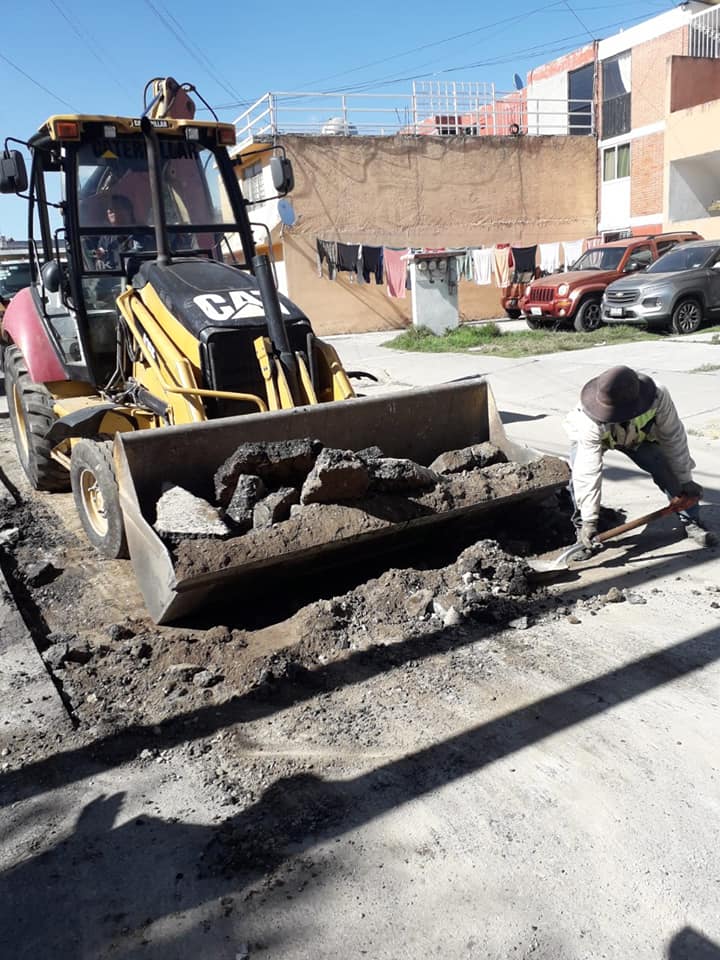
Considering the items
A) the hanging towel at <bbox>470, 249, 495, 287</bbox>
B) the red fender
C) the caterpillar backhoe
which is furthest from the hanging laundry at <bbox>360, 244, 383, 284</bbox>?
the red fender

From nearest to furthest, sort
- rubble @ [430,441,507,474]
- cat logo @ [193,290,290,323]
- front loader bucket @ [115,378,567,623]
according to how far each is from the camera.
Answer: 1. front loader bucket @ [115,378,567,623]
2. rubble @ [430,441,507,474]
3. cat logo @ [193,290,290,323]

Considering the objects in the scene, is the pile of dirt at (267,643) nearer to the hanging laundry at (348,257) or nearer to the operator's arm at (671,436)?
the operator's arm at (671,436)

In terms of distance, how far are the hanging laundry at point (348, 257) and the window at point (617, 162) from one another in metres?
9.02

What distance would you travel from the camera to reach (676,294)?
49.1 feet

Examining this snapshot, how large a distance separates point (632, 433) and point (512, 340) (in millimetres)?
11575

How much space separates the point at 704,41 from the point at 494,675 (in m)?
25.6

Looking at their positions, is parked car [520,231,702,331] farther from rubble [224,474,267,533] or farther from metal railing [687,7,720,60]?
rubble [224,474,267,533]

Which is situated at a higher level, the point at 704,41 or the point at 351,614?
the point at 704,41

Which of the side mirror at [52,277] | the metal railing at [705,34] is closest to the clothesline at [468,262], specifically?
the metal railing at [705,34]

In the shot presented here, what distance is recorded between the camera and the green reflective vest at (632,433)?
479 cm

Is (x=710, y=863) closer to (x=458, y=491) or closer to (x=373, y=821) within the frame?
(x=373, y=821)

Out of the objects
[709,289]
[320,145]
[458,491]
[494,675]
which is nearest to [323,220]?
[320,145]

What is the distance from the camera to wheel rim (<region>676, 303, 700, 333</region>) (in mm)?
15117

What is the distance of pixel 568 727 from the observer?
334 cm
